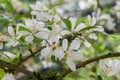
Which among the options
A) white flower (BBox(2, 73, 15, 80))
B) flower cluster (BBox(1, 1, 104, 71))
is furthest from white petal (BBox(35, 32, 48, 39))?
white flower (BBox(2, 73, 15, 80))

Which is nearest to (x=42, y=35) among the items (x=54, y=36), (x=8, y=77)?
(x=54, y=36)

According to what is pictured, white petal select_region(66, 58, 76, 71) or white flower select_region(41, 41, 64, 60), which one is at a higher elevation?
Result: white flower select_region(41, 41, 64, 60)

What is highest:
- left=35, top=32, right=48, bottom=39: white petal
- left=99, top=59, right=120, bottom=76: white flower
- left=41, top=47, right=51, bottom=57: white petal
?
left=35, top=32, right=48, bottom=39: white petal

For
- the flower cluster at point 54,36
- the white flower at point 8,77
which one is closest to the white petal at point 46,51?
the flower cluster at point 54,36

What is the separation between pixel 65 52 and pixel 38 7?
24 cm

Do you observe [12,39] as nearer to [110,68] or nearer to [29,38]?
[29,38]

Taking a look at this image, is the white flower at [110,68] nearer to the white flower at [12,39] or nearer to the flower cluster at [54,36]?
the flower cluster at [54,36]

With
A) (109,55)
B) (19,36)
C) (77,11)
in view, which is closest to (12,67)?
(19,36)

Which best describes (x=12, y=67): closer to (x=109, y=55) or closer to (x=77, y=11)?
(x=109, y=55)

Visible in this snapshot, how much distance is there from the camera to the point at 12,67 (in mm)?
776

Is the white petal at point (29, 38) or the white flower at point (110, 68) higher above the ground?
the white petal at point (29, 38)

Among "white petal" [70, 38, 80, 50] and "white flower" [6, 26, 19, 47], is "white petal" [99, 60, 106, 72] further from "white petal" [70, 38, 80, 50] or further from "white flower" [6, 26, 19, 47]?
"white flower" [6, 26, 19, 47]

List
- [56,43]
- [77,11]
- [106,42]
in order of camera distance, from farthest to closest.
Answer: [77,11], [106,42], [56,43]

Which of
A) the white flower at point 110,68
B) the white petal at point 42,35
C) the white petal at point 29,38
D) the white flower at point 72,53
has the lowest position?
the white flower at point 110,68
